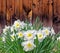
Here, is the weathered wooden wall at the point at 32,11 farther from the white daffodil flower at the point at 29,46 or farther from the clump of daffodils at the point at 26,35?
the white daffodil flower at the point at 29,46

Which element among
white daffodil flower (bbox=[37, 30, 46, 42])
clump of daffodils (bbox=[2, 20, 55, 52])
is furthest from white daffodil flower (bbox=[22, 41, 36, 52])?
white daffodil flower (bbox=[37, 30, 46, 42])

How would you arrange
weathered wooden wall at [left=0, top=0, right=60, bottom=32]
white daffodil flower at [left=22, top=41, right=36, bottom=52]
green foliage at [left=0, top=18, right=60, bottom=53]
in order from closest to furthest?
1. white daffodil flower at [left=22, top=41, right=36, bottom=52]
2. green foliage at [left=0, top=18, right=60, bottom=53]
3. weathered wooden wall at [left=0, top=0, right=60, bottom=32]

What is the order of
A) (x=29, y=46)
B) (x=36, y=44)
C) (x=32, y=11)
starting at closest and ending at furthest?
(x=29, y=46) → (x=36, y=44) → (x=32, y=11)

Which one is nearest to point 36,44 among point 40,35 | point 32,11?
point 40,35

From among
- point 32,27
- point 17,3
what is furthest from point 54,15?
point 32,27

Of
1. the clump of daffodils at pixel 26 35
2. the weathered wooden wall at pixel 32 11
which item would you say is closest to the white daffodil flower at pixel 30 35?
the clump of daffodils at pixel 26 35

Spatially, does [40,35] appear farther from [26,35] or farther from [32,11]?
[32,11]

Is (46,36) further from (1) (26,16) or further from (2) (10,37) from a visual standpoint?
(1) (26,16)

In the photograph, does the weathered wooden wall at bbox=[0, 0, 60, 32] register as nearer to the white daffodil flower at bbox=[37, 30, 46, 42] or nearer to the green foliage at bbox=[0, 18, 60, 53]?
the green foliage at bbox=[0, 18, 60, 53]
